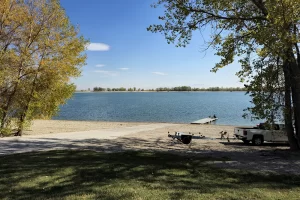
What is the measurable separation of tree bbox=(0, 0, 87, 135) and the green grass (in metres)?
10.6

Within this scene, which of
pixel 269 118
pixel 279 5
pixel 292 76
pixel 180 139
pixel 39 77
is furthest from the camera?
pixel 39 77

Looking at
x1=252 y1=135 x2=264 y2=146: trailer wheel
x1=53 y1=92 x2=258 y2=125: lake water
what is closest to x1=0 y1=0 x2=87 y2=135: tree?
x1=53 y1=92 x2=258 y2=125: lake water

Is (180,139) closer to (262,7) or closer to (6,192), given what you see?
(262,7)

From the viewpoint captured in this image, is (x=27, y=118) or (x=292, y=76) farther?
(x=27, y=118)

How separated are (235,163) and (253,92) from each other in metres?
3.32

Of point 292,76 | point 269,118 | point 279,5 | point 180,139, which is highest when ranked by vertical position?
point 279,5

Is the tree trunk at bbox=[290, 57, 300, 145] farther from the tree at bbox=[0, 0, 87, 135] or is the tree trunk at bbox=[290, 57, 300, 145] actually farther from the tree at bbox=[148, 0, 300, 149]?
the tree at bbox=[0, 0, 87, 135]

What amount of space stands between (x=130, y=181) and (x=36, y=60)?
15117 millimetres

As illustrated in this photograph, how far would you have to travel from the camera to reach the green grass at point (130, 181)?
5.86 metres

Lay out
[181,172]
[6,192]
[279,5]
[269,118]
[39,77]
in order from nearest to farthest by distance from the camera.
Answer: [6,192]
[181,172]
[279,5]
[269,118]
[39,77]

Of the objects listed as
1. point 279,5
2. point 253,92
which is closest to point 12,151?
point 253,92

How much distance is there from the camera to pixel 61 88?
19719 mm

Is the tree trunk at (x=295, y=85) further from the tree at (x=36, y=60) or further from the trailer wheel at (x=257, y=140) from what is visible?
the tree at (x=36, y=60)

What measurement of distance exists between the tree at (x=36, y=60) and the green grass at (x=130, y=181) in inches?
418
